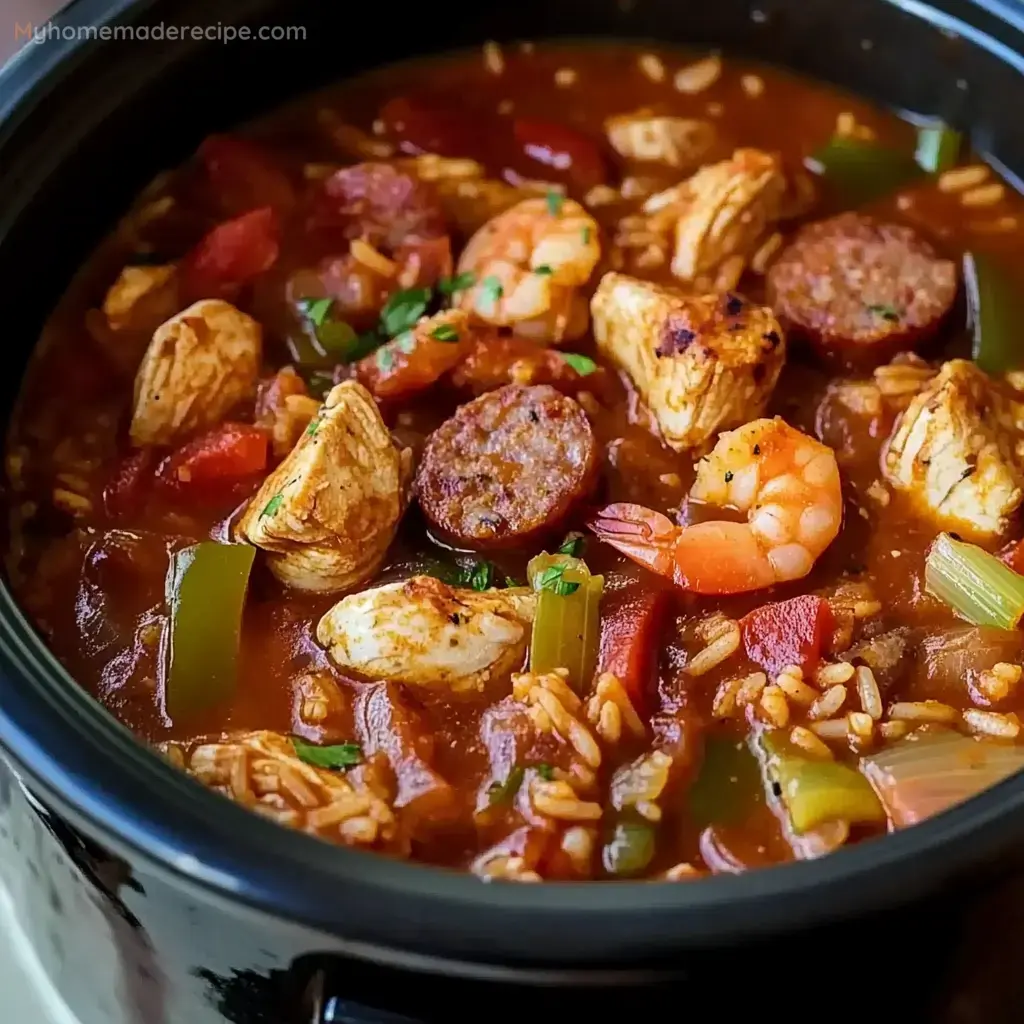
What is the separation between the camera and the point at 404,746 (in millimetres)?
1774

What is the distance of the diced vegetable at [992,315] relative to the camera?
2.29 meters

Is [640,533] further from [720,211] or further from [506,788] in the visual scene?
[720,211]

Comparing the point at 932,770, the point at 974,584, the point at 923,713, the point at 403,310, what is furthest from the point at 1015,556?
the point at 403,310

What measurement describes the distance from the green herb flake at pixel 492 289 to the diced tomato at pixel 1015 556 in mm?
852

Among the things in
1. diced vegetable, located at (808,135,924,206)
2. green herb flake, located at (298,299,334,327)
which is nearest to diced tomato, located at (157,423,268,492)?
green herb flake, located at (298,299,334,327)

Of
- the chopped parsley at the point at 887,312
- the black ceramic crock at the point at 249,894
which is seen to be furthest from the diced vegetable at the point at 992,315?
the black ceramic crock at the point at 249,894

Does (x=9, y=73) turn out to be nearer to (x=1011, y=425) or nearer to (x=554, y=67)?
(x=554, y=67)

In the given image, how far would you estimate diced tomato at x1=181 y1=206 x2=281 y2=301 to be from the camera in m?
2.38

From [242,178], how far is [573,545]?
103 centimetres

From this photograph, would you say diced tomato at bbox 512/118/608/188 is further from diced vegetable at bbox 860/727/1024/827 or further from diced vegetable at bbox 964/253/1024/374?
diced vegetable at bbox 860/727/1024/827

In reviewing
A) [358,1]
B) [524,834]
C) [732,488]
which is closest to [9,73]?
[358,1]

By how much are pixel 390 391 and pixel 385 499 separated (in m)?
0.25

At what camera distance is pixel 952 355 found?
232 centimetres

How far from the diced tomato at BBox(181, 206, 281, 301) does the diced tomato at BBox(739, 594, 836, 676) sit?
1048 millimetres
